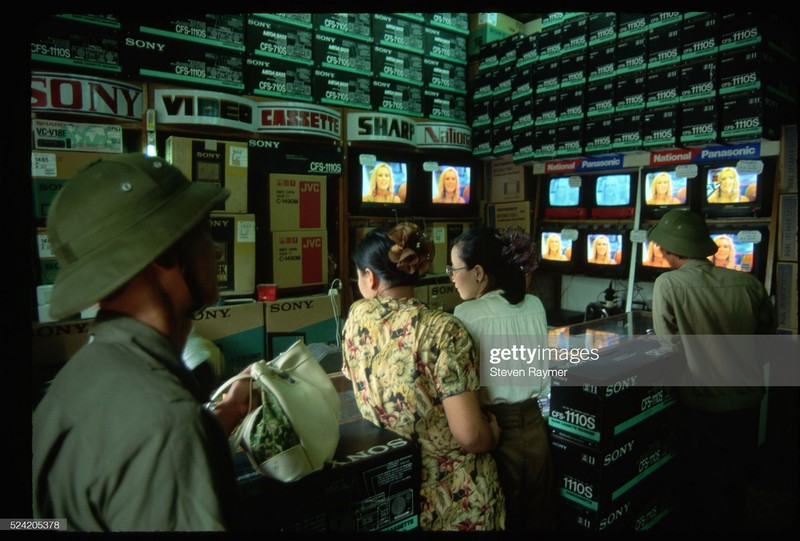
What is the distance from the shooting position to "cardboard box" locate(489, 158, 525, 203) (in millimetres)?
4473

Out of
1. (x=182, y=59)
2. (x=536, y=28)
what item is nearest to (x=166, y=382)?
(x=182, y=59)

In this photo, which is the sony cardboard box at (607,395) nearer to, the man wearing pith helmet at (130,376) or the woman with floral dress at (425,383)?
the woman with floral dress at (425,383)

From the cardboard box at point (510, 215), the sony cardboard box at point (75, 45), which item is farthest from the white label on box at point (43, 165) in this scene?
the cardboard box at point (510, 215)

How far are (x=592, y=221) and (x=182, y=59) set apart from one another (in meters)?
3.26

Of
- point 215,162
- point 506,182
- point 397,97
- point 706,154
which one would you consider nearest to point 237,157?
point 215,162

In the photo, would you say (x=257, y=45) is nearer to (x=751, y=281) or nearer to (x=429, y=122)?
(x=429, y=122)

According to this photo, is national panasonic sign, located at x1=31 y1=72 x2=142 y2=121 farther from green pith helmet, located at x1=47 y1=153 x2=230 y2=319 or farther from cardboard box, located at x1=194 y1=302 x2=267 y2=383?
green pith helmet, located at x1=47 y1=153 x2=230 y2=319

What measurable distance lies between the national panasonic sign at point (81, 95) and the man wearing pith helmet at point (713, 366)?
308 cm

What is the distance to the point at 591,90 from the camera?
3.68 metres

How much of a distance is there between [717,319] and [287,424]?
2.00 meters

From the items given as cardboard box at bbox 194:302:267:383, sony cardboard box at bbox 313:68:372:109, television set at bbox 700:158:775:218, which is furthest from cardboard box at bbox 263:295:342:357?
television set at bbox 700:158:775:218

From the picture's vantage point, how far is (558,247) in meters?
4.23

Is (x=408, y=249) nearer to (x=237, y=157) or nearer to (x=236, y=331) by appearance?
(x=236, y=331)

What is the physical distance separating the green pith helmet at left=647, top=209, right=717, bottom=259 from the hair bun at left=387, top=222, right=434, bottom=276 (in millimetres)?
1417
